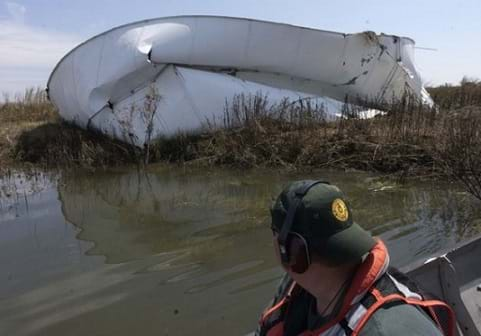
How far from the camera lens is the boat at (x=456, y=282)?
2.52 metres

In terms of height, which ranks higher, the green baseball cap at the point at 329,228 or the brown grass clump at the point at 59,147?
the green baseball cap at the point at 329,228

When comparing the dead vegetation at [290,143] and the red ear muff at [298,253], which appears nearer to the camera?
the red ear muff at [298,253]

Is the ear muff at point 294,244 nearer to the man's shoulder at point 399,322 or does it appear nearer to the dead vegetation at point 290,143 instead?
the man's shoulder at point 399,322

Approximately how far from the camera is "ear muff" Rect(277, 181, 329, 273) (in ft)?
4.68

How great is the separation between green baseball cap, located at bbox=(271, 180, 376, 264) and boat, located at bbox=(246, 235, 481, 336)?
3.64 ft

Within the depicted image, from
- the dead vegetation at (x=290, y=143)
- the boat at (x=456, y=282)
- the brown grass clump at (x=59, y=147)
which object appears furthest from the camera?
the brown grass clump at (x=59, y=147)

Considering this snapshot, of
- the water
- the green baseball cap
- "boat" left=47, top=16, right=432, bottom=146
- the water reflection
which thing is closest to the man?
the green baseball cap

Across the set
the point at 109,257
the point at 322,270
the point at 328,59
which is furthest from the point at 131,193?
the point at 322,270

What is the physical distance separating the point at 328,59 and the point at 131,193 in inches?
249

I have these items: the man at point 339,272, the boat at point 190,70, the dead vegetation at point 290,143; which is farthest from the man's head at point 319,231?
the boat at point 190,70

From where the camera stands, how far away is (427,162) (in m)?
8.62

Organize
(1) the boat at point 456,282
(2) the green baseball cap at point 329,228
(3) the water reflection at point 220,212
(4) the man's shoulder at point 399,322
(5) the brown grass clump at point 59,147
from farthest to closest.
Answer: (5) the brown grass clump at point 59,147 → (3) the water reflection at point 220,212 → (1) the boat at point 456,282 → (2) the green baseball cap at point 329,228 → (4) the man's shoulder at point 399,322

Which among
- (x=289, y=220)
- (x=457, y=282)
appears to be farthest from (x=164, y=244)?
(x=289, y=220)

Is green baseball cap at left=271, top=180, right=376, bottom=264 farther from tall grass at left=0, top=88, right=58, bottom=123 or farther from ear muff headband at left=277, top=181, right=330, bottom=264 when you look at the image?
tall grass at left=0, top=88, right=58, bottom=123
